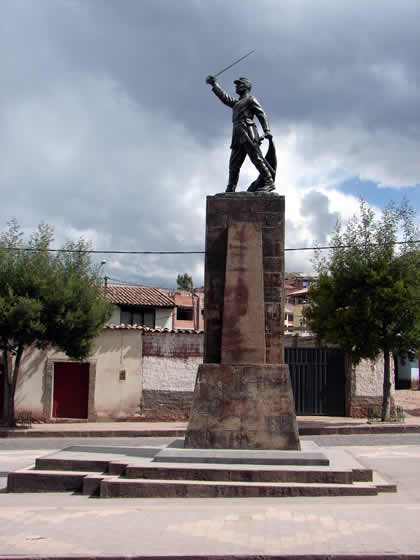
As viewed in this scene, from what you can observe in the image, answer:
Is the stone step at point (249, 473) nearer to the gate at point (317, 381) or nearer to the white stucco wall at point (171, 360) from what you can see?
the white stucco wall at point (171, 360)

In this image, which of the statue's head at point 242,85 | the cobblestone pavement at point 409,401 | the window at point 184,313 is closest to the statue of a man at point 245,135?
the statue's head at point 242,85

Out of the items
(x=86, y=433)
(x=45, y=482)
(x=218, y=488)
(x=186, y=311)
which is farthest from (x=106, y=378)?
(x=186, y=311)

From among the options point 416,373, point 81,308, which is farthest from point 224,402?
point 416,373

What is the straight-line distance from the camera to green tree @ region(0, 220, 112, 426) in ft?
55.4

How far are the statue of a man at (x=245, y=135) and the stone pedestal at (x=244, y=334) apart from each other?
53 centimetres

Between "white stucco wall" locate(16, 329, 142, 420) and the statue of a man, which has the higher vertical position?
the statue of a man

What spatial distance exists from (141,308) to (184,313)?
1836 cm

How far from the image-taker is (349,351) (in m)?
17.4

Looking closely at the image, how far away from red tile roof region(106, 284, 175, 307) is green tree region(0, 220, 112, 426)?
12656mm

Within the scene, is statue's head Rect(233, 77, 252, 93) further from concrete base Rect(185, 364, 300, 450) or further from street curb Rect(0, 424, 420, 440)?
street curb Rect(0, 424, 420, 440)

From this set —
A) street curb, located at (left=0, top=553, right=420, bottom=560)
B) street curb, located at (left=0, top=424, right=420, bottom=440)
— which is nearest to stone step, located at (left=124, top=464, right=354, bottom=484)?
street curb, located at (left=0, top=553, right=420, bottom=560)

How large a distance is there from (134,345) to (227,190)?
1145 centimetres

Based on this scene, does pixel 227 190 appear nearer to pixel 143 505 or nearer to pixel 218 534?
pixel 143 505

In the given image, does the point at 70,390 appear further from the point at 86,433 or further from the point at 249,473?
the point at 249,473
